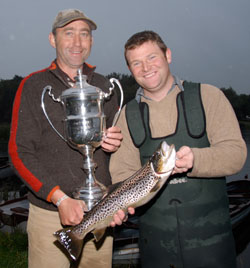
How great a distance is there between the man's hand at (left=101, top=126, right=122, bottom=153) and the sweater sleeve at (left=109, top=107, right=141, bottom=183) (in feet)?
0.49

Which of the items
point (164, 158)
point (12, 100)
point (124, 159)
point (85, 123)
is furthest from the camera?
point (12, 100)

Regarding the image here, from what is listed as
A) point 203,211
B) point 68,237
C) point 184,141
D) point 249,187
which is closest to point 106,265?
point 68,237

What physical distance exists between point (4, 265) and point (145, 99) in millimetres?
3885

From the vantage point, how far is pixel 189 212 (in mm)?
2678

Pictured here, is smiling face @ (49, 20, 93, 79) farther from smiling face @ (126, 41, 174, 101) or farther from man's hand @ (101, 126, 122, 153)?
man's hand @ (101, 126, 122, 153)

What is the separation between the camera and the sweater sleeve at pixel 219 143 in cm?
242

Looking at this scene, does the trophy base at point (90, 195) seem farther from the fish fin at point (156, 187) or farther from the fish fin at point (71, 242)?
the fish fin at point (156, 187)

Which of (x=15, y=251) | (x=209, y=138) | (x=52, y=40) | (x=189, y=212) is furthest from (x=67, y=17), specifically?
(x=15, y=251)

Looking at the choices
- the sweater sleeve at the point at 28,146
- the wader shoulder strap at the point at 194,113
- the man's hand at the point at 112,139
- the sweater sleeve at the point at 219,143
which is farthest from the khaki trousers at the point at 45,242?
the wader shoulder strap at the point at 194,113

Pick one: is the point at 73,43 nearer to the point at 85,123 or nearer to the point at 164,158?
the point at 85,123

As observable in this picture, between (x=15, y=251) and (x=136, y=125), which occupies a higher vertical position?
(x=136, y=125)

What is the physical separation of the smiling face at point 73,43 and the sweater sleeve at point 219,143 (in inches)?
49.2

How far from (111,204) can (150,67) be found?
1.34 m

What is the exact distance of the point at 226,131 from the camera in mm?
2533
